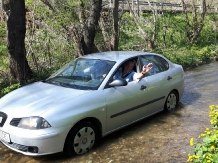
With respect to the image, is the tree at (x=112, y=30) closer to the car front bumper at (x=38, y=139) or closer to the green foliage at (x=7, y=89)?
the green foliage at (x=7, y=89)

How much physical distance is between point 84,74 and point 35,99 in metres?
1.12

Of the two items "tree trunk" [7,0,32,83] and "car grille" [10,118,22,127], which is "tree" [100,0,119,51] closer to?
"tree trunk" [7,0,32,83]

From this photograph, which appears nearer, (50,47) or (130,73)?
(130,73)

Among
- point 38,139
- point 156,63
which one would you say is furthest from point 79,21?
point 38,139

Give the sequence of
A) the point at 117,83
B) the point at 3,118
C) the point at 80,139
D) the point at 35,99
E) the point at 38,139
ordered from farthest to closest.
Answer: the point at 117,83 < the point at 35,99 < the point at 80,139 < the point at 3,118 < the point at 38,139

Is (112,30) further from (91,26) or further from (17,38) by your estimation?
(17,38)

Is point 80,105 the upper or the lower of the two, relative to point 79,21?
lower

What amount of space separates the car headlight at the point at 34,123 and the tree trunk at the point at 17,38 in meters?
4.15

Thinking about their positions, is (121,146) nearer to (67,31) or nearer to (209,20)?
(67,31)

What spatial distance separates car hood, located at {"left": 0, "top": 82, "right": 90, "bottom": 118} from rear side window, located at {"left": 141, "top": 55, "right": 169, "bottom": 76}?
6.25 ft

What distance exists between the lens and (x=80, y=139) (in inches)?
177

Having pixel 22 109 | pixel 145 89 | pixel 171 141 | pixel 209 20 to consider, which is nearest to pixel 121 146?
pixel 171 141

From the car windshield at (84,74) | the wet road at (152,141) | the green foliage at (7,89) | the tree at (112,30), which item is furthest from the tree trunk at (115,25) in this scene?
the car windshield at (84,74)

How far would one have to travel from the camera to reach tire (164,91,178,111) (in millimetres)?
6582
